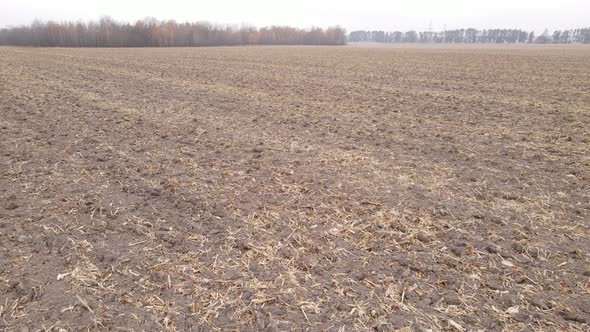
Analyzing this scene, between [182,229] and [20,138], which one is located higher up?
[20,138]

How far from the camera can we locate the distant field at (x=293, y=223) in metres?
3.15

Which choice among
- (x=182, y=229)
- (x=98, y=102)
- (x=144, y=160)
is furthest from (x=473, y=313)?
(x=98, y=102)

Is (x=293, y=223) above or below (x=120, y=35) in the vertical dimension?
below

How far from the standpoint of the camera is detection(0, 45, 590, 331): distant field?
3.15 metres

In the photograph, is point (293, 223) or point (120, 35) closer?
point (293, 223)

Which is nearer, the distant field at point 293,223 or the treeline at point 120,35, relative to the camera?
the distant field at point 293,223

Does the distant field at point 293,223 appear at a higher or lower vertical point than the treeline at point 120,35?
lower

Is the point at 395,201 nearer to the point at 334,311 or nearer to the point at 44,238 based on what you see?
Result: the point at 334,311

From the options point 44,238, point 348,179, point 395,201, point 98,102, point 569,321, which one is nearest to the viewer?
point 569,321

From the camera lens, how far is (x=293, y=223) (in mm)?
4496

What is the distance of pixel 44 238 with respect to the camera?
4.04 meters

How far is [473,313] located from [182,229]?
10.4ft

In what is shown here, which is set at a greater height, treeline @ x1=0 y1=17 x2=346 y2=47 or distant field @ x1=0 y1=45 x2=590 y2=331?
treeline @ x1=0 y1=17 x2=346 y2=47

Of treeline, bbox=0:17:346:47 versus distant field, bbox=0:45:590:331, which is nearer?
distant field, bbox=0:45:590:331
